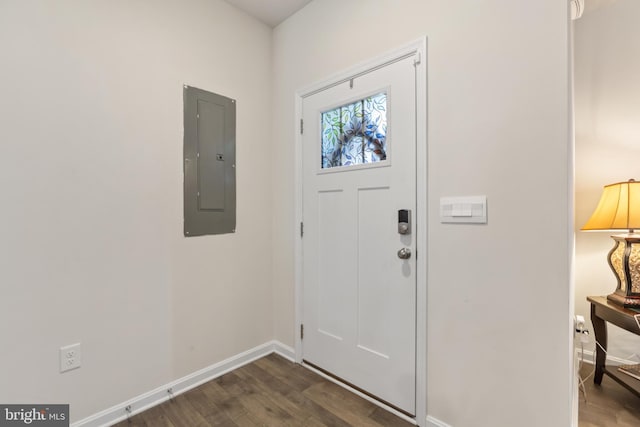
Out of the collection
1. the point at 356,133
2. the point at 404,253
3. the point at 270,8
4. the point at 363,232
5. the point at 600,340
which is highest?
the point at 270,8

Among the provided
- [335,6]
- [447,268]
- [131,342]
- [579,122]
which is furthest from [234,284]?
[579,122]

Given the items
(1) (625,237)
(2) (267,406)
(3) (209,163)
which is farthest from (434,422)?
(3) (209,163)

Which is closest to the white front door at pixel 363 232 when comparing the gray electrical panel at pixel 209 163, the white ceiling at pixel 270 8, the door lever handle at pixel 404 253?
the door lever handle at pixel 404 253

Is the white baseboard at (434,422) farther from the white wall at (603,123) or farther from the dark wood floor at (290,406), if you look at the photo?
the white wall at (603,123)

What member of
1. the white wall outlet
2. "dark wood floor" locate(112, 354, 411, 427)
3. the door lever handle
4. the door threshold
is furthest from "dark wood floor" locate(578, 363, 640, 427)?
the white wall outlet

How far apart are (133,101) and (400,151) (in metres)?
1.66

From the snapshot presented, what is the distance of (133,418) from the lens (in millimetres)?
1678

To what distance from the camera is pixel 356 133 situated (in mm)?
1935

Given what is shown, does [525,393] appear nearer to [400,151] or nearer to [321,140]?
[400,151]

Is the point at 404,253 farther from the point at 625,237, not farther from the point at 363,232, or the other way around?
the point at 625,237

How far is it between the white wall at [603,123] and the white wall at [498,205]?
1.41 m

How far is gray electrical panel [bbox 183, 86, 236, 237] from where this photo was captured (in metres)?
1.98

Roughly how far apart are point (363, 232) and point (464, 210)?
643 mm

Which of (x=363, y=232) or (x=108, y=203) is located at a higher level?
(x=108, y=203)
